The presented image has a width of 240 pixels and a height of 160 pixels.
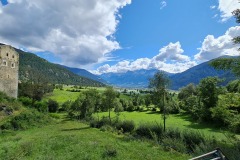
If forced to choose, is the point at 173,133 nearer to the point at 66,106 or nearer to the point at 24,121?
the point at 24,121

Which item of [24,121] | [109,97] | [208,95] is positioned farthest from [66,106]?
[208,95]

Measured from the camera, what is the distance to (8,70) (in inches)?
1965

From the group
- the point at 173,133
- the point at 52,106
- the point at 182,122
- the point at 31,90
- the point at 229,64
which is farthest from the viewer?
the point at 52,106

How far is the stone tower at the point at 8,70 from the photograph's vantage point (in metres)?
48.0

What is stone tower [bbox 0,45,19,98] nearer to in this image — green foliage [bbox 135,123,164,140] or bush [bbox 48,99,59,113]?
bush [bbox 48,99,59,113]

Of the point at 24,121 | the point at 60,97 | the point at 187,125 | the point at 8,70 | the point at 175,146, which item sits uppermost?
the point at 8,70

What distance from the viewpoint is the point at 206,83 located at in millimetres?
54688

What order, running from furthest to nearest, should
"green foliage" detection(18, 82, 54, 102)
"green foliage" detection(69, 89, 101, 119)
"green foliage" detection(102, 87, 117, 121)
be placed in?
"green foliage" detection(18, 82, 54, 102) < "green foliage" detection(69, 89, 101, 119) < "green foliage" detection(102, 87, 117, 121)

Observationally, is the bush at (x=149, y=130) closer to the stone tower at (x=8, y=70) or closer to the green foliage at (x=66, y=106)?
the stone tower at (x=8, y=70)

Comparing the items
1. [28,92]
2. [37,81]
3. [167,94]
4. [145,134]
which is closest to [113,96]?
[167,94]

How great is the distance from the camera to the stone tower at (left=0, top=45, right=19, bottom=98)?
48.0 m

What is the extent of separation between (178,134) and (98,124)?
2247cm

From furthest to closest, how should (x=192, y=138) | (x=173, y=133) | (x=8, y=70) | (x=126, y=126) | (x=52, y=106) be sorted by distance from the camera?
(x=52, y=106)
(x=8, y=70)
(x=126, y=126)
(x=173, y=133)
(x=192, y=138)

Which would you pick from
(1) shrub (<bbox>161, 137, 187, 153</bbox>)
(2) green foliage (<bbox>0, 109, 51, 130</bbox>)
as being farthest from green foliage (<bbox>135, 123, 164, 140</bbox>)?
(2) green foliage (<bbox>0, 109, 51, 130</bbox>)
